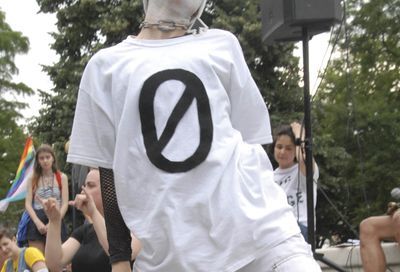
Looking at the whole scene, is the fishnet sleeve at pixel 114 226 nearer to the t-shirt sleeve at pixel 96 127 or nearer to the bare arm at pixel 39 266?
the t-shirt sleeve at pixel 96 127

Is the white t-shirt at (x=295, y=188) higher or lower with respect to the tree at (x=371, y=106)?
higher

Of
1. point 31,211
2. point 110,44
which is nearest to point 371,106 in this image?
point 110,44

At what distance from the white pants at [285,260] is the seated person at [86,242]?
6.90ft

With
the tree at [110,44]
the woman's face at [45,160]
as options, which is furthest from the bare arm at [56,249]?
the tree at [110,44]

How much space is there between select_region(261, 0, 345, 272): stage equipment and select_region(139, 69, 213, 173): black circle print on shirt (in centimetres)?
397

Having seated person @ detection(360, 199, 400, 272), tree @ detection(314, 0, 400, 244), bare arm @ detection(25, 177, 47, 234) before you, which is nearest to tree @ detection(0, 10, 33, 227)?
tree @ detection(314, 0, 400, 244)

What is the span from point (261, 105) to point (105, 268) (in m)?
2.31

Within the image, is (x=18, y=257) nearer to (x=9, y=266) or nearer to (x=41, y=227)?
(x=9, y=266)

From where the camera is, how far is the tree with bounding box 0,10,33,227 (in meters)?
29.4

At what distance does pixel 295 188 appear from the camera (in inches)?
265

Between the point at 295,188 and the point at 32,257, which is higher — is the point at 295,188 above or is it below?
above

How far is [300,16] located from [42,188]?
336 centimetres

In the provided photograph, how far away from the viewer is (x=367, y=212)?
74.1 feet

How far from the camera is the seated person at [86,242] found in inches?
176
